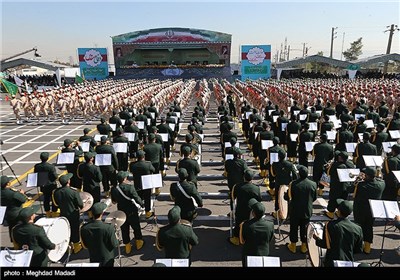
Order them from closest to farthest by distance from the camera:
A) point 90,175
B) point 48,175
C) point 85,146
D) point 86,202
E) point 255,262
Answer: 1. point 255,262
2. point 86,202
3. point 48,175
4. point 90,175
5. point 85,146

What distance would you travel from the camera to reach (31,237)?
5.05 m

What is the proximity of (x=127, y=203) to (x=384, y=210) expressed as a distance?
478cm

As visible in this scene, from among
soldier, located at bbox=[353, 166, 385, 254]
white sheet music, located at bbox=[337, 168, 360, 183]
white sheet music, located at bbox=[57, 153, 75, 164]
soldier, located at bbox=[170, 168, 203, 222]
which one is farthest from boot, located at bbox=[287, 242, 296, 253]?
white sheet music, located at bbox=[57, 153, 75, 164]

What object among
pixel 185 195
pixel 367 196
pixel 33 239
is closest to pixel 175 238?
pixel 185 195

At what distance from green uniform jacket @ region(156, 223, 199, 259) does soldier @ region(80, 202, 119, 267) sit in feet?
2.68

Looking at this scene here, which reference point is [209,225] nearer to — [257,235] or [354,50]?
[257,235]

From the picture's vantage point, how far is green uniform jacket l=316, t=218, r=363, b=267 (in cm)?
493

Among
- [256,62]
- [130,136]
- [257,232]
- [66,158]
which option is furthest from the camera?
[256,62]

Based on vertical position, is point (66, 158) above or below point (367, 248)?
above

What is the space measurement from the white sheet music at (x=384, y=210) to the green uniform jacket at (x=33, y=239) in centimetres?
537

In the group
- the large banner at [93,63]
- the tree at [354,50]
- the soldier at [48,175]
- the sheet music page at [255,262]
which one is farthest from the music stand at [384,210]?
the tree at [354,50]

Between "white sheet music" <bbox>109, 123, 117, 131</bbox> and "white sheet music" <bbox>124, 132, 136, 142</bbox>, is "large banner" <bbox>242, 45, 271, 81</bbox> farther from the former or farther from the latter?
"white sheet music" <bbox>124, 132, 136, 142</bbox>
